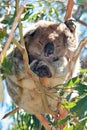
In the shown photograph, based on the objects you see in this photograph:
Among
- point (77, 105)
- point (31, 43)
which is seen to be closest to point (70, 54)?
point (31, 43)

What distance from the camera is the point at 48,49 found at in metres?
3.16

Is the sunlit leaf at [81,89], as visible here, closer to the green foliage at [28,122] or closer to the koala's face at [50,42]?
the koala's face at [50,42]

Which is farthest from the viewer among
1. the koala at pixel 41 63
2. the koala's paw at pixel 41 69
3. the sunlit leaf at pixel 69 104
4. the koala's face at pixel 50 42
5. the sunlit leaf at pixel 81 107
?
the koala's face at pixel 50 42

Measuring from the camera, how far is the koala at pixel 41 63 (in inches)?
108

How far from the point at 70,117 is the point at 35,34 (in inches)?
56.8

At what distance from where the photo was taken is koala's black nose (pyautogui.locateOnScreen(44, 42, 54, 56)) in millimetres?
3040

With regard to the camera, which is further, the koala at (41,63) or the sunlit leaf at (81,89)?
the koala at (41,63)

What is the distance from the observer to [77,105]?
1726 mm

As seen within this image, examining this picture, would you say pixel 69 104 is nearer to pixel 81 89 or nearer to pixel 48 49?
pixel 81 89

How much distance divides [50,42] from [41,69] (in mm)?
618

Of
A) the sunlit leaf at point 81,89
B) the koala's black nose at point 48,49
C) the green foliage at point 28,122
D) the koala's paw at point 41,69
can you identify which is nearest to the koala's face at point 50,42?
the koala's black nose at point 48,49

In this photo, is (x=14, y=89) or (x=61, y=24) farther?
(x=61, y=24)

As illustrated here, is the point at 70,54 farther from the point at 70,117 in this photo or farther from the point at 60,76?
the point at 70,117

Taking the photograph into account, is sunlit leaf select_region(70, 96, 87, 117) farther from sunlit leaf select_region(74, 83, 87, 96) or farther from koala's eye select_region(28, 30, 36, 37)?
koala's eye select_region(28, 30, 36, 37)
